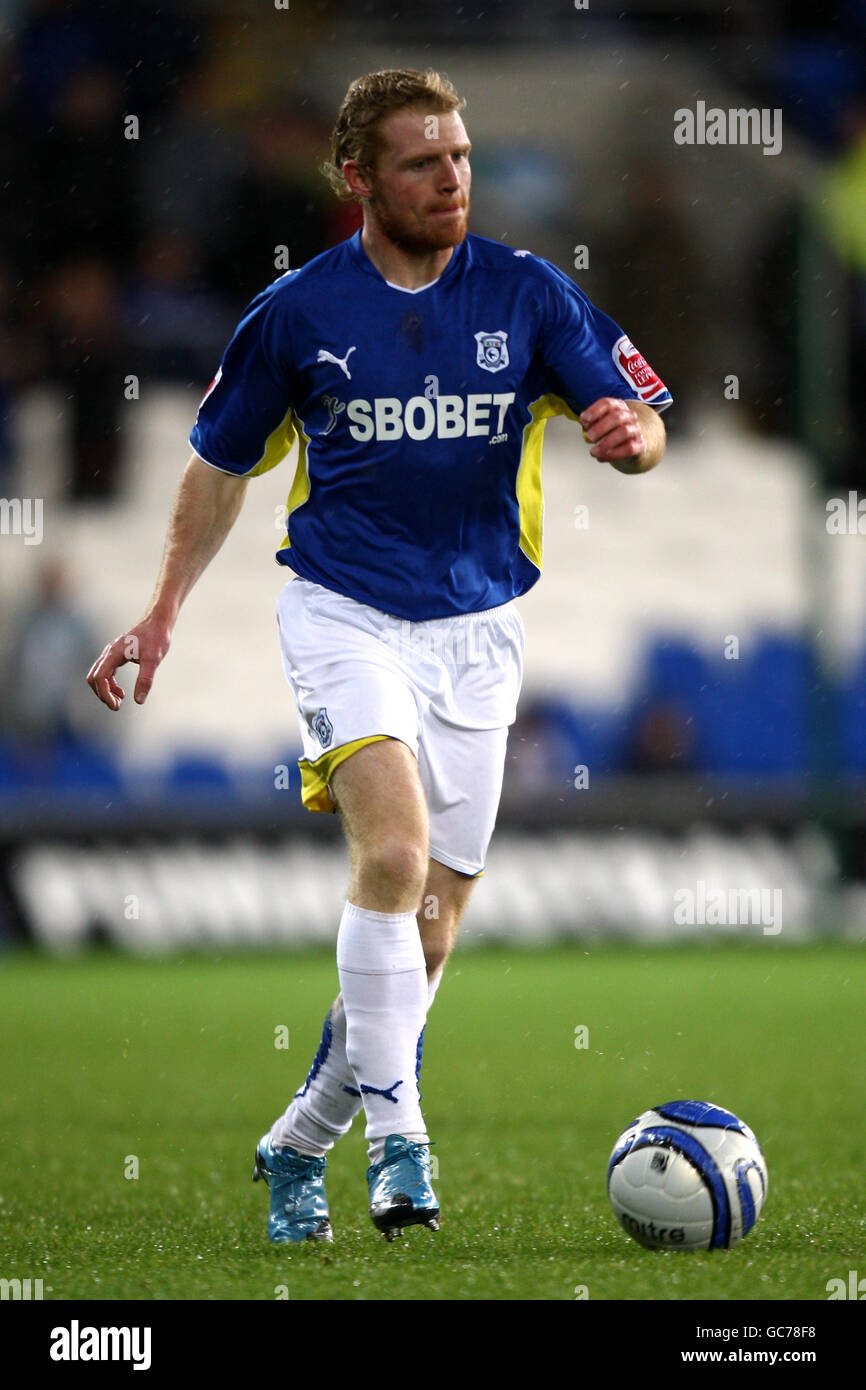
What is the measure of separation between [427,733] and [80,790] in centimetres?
1036

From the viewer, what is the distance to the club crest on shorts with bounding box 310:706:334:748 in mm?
4023

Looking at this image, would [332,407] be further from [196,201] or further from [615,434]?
[196,201]

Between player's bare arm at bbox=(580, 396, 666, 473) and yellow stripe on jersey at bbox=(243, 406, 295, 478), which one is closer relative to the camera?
player's bare arm at bbox=(580, 396, 666, 473)

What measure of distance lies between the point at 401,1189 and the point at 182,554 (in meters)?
1.47

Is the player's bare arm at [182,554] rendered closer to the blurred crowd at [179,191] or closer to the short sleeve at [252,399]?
the short sleeve at [252,399]

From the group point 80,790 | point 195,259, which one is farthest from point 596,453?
point 195,259

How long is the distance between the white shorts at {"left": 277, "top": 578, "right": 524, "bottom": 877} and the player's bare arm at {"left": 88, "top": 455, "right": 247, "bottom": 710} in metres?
0.23

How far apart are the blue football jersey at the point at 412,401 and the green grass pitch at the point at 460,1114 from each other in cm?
138

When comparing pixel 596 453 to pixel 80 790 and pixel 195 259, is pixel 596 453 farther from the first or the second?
pixel 195 259

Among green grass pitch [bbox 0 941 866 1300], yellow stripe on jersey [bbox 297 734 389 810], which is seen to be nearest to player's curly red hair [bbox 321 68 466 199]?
yellow stripe on jersey [bbox 297 734 389 810]

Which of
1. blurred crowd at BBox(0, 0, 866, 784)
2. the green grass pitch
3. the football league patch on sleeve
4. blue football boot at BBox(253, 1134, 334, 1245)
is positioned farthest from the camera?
blurred crowd at BBox(0, 0, 866, 784)

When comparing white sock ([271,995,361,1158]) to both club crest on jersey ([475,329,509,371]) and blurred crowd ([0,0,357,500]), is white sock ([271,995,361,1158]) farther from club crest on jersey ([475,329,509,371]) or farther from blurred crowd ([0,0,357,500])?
blurred crowd ([0,0,357,500])

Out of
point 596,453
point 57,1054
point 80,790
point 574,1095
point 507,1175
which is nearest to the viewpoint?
point 596,453

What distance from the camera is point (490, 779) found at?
4312 mm
